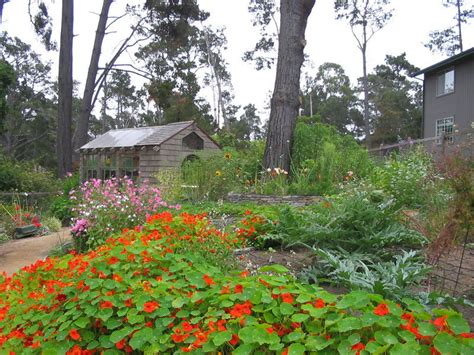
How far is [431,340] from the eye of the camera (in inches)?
60.1

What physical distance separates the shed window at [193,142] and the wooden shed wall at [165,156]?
0.13 meters

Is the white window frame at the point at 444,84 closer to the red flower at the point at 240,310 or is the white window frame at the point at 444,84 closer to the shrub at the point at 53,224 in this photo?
the shrub at the point at 53,224

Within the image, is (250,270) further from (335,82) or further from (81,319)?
(335,82)

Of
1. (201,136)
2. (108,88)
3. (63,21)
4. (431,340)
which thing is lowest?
(431,340)

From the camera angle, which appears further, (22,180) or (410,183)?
(22,180)

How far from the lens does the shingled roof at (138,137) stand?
1275 cm

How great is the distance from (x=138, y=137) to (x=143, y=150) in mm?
825

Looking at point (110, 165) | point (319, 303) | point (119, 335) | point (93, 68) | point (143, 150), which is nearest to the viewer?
point (319, 303)

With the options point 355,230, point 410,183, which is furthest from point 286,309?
point 410,183

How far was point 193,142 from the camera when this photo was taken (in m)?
13.6

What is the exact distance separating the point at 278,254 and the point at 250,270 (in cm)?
58

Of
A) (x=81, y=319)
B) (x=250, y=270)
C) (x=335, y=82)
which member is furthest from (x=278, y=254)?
(x=335, y=82)

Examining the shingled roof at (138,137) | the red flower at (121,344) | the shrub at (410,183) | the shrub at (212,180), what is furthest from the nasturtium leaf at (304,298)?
the shingled roof at (138,137)

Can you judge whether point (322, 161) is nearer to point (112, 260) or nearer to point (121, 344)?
point (112, 260)
